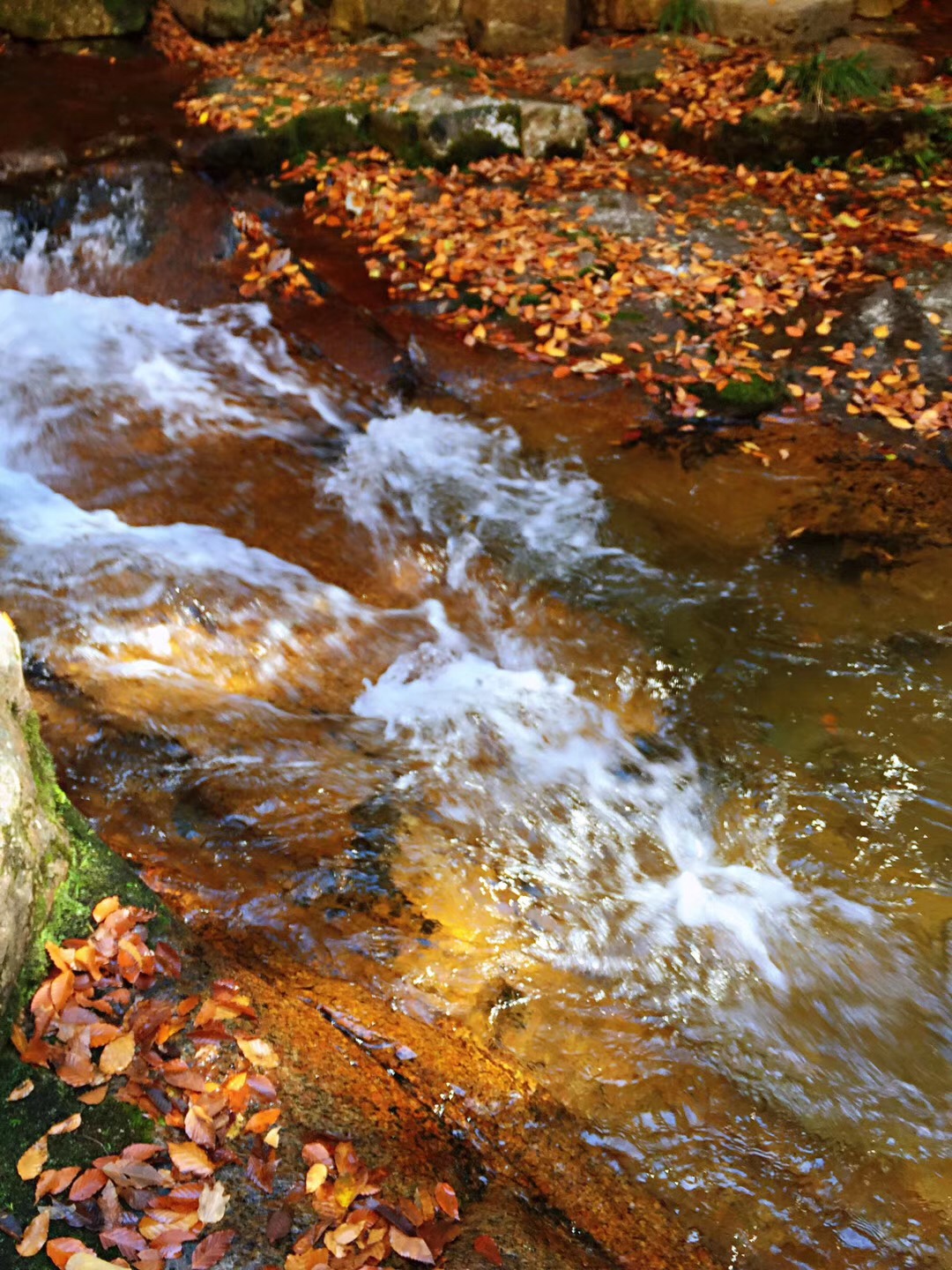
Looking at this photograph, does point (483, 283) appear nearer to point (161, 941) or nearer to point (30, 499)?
point (30, 499)

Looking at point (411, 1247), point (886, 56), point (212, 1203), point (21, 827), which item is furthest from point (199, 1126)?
point (886, 56)

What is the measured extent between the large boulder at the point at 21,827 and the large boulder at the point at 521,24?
10.9 meters

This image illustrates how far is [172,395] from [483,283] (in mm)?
2894

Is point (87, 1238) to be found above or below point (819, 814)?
above

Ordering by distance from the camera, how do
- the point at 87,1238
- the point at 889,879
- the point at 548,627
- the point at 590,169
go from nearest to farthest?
the point at 87,1238 → the point at 889,879 → the point at 548,627 → the point at 590,169

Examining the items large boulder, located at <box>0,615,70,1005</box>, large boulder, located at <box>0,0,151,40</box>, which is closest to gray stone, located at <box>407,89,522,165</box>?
large boulder, located at <box>0,0,151,40</box>

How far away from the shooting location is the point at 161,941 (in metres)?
3.05

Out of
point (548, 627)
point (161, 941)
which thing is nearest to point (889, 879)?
point (548, 627)

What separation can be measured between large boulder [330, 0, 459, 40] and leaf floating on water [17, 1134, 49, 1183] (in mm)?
12666

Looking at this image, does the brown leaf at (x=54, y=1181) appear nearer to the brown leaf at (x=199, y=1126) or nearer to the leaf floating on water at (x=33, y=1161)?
the leaf floating on water at (x=33, y=1161)

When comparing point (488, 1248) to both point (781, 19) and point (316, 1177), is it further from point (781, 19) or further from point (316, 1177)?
point (781, 19)

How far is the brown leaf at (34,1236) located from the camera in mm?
2229

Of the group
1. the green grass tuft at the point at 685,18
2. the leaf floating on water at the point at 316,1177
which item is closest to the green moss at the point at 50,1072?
the leaf floating on water at the point at 316,1177

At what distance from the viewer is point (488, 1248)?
2.51 metres
